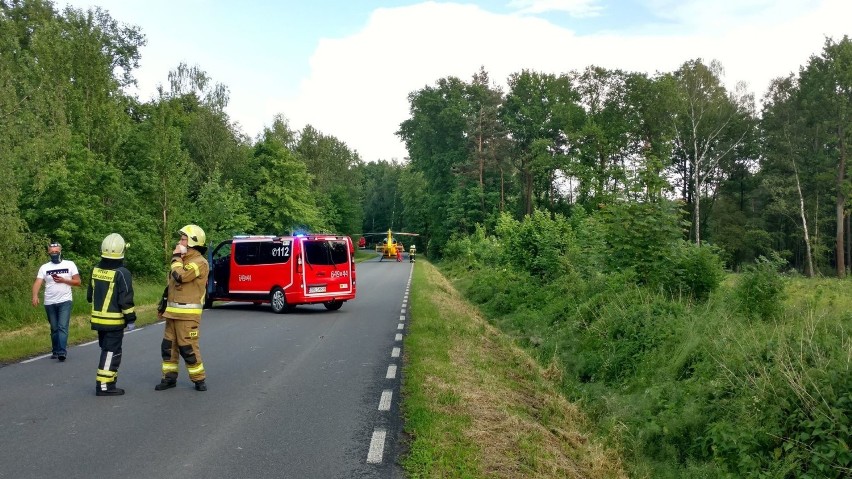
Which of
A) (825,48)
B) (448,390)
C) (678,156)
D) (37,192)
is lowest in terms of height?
(448,390)

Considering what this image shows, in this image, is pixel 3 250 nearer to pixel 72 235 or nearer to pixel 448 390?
pixel 72 235

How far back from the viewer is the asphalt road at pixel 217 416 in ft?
18.1

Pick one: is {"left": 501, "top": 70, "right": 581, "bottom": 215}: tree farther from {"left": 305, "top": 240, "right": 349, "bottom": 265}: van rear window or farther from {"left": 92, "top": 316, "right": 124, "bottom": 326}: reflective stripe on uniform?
{"left": 92, "top": 316, "right": 124, "bottom": 326}: reflective stripe on uniform

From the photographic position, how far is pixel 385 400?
Result: 26.3ft

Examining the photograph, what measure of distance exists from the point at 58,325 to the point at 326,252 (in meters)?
9.33

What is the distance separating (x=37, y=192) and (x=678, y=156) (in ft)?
158

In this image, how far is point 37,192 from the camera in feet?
73.0

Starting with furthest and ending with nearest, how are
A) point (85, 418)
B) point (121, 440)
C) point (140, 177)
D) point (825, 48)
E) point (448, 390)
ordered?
point (825, 48) → point (140, 177) → point (448, 390) → point (85, 418) → point (121, 440)

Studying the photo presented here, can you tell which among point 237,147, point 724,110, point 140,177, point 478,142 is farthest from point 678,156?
point 140,177

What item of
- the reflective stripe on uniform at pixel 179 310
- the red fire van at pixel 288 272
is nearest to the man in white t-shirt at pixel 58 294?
Result: the reflective stripe on uniform at pixel 179 310

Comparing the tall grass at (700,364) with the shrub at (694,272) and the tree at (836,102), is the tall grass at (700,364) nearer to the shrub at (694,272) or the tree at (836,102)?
the shrub at (694,272)

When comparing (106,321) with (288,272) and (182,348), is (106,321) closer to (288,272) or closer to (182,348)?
(182,348)

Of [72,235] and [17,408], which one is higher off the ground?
[72,235]

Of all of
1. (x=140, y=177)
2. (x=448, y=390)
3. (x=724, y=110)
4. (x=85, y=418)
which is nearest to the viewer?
(x=85, y=418)
